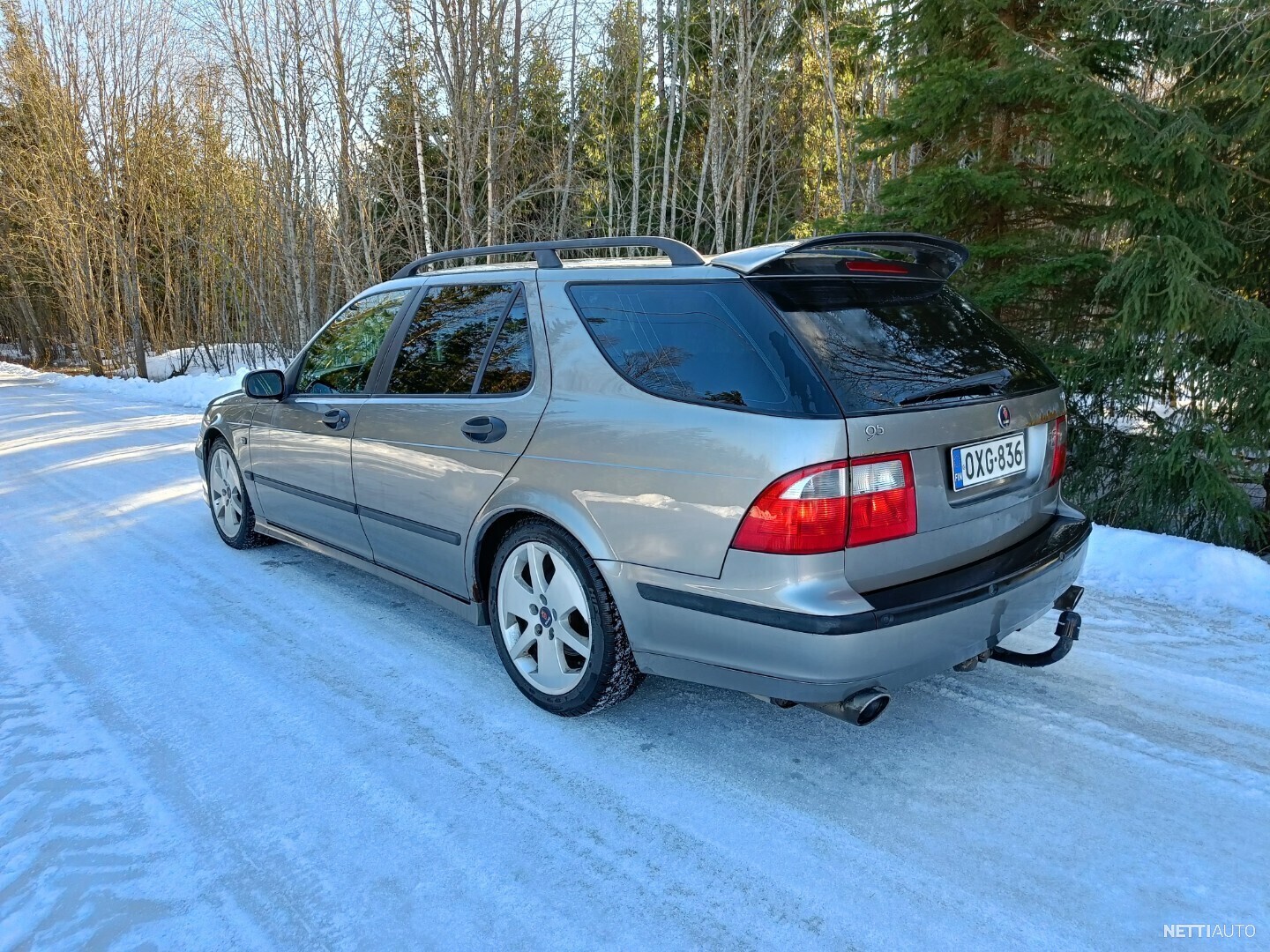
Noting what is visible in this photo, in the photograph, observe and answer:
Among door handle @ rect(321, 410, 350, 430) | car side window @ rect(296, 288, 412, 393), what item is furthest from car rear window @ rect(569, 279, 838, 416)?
door handle @ rect(321, 410, 350, 430)

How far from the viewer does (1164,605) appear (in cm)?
417

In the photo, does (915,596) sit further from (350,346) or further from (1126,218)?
(1126,218)

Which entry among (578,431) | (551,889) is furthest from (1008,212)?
(551,889)

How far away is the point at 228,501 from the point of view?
530 cm

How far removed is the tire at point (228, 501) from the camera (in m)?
5.13

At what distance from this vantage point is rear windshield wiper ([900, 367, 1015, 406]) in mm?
2488

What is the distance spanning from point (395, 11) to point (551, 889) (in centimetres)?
1230

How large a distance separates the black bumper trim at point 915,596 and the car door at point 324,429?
2075 mm

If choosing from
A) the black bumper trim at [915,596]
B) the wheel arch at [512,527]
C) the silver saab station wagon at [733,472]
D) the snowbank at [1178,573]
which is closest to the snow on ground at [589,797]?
the snowbank at [1178,573]

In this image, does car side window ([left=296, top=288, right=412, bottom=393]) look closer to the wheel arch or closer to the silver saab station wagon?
the silver saab station wagon

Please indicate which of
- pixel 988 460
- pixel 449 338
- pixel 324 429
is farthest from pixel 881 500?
pixel 324 429

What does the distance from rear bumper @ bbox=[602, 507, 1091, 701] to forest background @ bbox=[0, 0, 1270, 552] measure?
3.38 meters

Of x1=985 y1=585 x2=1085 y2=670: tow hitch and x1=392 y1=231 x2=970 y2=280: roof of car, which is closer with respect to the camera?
x1=392 y1=231 x2=970 y2=280: roof of car

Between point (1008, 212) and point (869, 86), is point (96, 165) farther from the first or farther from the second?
point (1008, 212)
